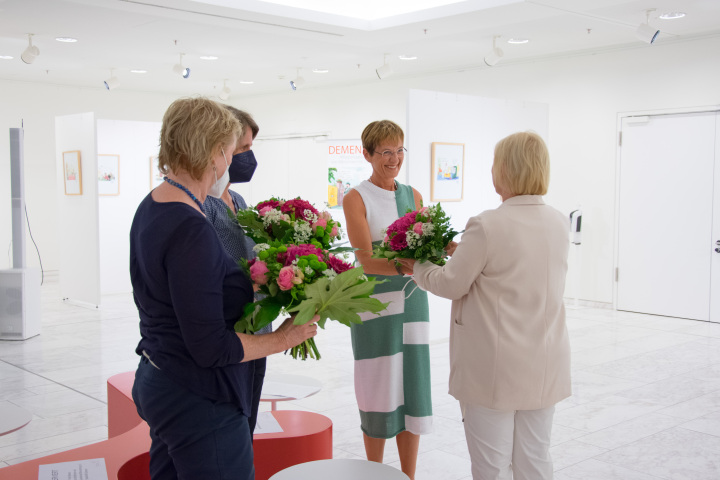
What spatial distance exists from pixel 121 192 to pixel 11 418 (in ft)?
27.4

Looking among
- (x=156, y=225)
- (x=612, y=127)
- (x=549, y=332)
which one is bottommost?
(x=549, y=332)

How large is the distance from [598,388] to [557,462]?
5.74ft

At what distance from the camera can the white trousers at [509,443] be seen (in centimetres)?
246

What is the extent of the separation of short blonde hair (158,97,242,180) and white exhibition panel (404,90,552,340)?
5066mm

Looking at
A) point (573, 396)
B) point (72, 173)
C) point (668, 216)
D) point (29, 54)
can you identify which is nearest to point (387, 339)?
point (573, 396)

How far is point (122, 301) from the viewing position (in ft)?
33.7

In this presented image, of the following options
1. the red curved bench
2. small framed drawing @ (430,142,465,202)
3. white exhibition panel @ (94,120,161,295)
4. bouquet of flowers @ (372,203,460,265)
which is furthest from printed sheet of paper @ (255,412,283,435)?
white exhibition panel @ (94,120,161,295)

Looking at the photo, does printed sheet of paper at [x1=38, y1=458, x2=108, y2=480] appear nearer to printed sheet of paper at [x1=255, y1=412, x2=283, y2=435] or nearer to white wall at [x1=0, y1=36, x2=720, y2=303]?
printed sheet of paper at [x1=255, y1=412, x2=283, y2=435]

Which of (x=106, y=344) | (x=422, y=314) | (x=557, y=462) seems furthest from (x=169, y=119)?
(x=106, y=344)

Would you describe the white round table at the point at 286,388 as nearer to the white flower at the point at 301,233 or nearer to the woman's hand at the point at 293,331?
the white flower at the point at 301,233

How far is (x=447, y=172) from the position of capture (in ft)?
24.1

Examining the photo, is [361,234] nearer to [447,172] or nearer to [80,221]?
[447,172]

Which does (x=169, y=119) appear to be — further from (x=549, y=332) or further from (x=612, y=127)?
(x=612, y=127)

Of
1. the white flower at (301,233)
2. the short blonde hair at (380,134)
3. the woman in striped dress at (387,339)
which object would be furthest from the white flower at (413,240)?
the short blonde hair at (380,134)
